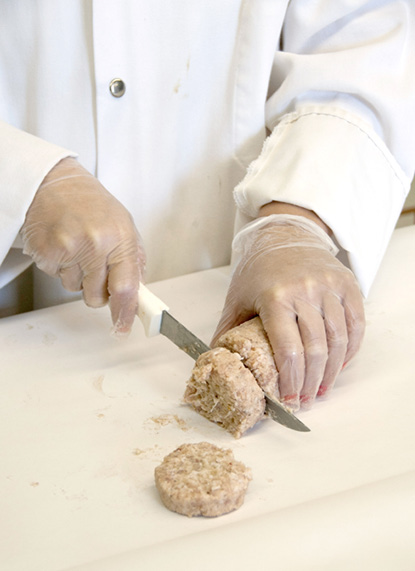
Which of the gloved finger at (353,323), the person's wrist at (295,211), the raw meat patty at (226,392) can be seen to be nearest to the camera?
the raw meat patty at (226,392)

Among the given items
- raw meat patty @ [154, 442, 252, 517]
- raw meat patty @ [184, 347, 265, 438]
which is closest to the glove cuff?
raw meat patty @ [184, 347, 265, 438]

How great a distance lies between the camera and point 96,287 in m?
0.94

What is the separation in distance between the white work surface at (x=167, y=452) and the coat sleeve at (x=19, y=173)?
0.17 metres

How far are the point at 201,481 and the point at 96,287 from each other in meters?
0.35

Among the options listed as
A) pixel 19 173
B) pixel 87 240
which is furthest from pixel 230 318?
pixel 19 173

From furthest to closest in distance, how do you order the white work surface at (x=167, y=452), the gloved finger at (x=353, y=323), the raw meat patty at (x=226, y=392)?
the gloved finger at (x=353, y=323), the raw meat patty at (x=226, y=392), the white work surface at (x=167, y=452)

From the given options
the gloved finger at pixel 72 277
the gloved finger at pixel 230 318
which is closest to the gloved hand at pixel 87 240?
the gloved finger at pixel 72 277

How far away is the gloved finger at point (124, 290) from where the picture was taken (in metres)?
0.90

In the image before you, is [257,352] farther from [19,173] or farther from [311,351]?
[19,173]

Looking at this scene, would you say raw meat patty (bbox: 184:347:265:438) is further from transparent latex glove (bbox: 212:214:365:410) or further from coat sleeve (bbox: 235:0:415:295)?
coat sleeve (bbox: 235:0:415:295)

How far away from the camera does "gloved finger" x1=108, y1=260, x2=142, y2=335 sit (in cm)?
→ 90

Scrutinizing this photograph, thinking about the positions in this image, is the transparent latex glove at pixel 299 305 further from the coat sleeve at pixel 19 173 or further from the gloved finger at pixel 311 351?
the coat sleeve at pixel 19 173

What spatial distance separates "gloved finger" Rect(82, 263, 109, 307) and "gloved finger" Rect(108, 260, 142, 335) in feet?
0.04

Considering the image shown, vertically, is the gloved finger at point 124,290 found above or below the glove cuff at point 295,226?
below
